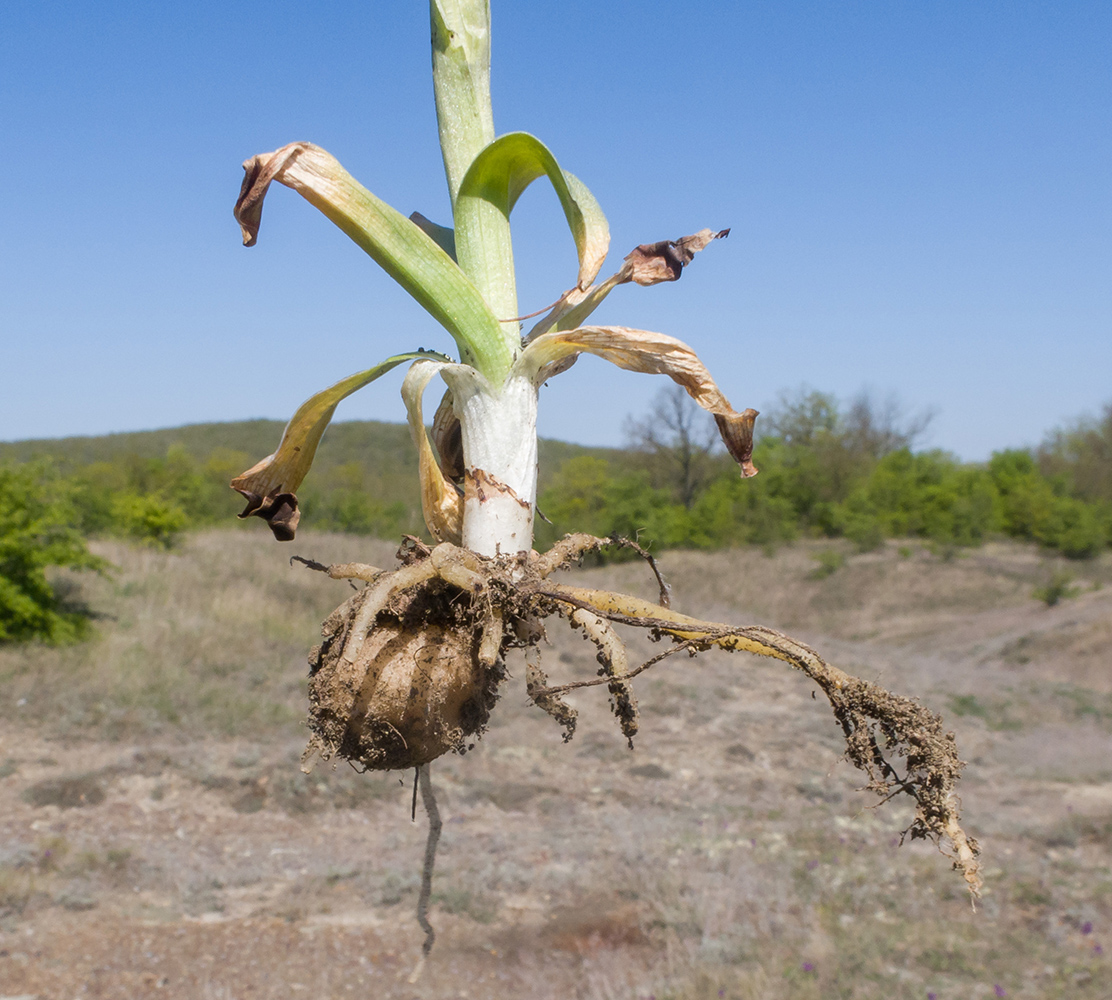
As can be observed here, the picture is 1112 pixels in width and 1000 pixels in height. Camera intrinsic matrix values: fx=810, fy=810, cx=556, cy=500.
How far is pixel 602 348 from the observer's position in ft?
5.73

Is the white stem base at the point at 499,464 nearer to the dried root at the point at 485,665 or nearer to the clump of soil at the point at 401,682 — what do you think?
the dried root at the point at 485,665

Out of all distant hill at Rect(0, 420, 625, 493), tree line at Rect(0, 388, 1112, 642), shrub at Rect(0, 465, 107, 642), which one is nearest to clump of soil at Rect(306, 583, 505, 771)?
shrub at Rect(0, 465, 107, 642)

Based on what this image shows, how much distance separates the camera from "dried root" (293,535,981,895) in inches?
66.5

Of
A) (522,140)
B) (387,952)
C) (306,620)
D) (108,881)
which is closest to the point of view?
(522,140)

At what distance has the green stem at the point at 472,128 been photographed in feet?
5.92

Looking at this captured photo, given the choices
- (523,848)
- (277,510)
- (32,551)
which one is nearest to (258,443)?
(32,551)

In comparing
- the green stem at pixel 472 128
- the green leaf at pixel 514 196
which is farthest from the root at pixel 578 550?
the green leaf at pixel 514 196

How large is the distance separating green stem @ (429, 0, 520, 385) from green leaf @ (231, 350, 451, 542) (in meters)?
0.21

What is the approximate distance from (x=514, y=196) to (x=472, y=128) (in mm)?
172

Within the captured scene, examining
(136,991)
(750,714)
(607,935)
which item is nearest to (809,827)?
(607,935)

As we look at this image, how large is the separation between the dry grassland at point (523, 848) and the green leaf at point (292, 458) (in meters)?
1.12

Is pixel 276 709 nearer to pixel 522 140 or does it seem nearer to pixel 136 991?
pixel 136 991

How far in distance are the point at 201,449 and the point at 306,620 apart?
6694 centimetres

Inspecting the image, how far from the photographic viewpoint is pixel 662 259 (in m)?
1.70
